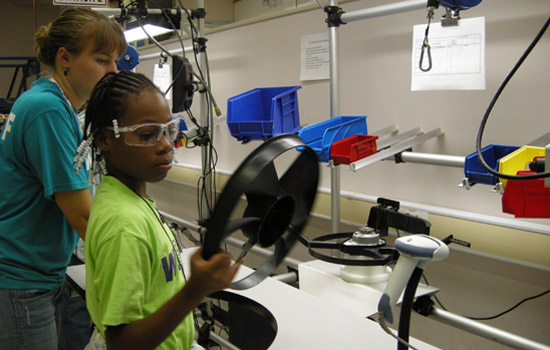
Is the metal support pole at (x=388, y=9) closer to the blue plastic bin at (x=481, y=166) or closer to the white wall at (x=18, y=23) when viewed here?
the blue plastic bin at (x=481, y=166)

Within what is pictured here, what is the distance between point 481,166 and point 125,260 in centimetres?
88

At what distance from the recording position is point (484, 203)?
5.28ft

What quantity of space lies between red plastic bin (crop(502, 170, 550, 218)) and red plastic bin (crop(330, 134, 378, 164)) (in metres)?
0.51

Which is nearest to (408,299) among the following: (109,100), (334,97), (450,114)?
(109,100)

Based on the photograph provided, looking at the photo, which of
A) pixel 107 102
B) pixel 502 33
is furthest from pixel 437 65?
pixel 107 102

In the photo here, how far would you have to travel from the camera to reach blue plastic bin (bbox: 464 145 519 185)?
110cm

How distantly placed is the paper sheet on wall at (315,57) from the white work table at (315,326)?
1.13 meters

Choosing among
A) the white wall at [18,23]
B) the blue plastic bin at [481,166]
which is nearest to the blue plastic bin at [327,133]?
the blue plastic bin at [481,166]

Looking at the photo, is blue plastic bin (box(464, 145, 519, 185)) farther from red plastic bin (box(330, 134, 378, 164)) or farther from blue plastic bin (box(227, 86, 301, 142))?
blue plastic bin (box(227, 86, 301, 142))

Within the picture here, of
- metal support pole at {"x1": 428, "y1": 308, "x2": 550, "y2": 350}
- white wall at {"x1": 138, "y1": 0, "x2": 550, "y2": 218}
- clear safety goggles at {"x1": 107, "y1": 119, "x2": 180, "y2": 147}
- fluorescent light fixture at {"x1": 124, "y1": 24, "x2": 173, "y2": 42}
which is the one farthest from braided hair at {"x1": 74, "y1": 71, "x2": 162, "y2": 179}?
fluorescent light fixture at {"x1": 124, "y1": 24, "x2": 173, "y2": 42}

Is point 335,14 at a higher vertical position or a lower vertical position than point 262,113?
higher

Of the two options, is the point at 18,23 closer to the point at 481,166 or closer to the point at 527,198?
the point at 481,166

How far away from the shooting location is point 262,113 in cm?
217

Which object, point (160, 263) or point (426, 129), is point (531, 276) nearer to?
point (426, 129)
